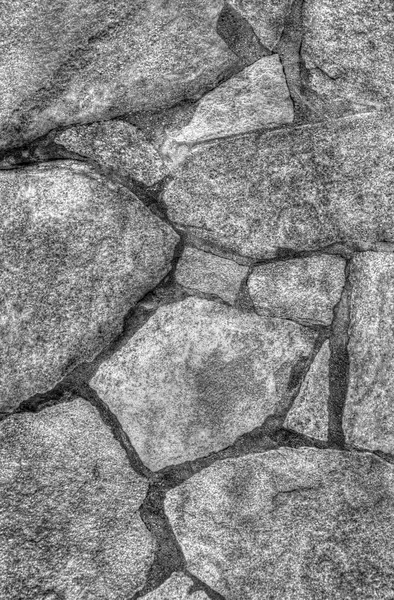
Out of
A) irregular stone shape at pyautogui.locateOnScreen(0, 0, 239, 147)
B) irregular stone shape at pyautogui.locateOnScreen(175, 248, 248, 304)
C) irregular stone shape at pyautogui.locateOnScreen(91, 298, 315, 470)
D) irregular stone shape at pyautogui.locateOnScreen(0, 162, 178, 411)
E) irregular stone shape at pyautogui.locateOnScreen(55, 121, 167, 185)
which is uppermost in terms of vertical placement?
irregular stone shape at pyautogui.locateOnScreen(0, 0, 239, 147)

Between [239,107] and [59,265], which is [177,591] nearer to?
[59,265]

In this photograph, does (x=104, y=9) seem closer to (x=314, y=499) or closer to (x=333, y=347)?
(x=333, y=347)

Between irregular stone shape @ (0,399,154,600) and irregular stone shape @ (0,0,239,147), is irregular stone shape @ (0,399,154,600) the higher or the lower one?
the lower one

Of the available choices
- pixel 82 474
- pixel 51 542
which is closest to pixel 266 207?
pixel 82 474

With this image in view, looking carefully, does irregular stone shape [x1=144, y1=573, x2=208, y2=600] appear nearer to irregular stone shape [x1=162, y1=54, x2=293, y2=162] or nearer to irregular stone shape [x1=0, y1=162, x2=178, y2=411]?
irregular stone shape [x1=0, y1=162, x2=178, y2=411]

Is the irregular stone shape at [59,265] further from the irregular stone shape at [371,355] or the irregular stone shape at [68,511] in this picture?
the irregular stone shape at [371,355]

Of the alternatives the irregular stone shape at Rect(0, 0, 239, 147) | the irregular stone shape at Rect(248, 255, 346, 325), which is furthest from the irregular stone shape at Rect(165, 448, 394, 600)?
the irregular stone shape at Rect(0, 0, 239, 147)

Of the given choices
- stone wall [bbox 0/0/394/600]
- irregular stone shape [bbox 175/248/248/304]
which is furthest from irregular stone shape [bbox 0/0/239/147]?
irregular stone shape [bbox 175/248/248/304]
